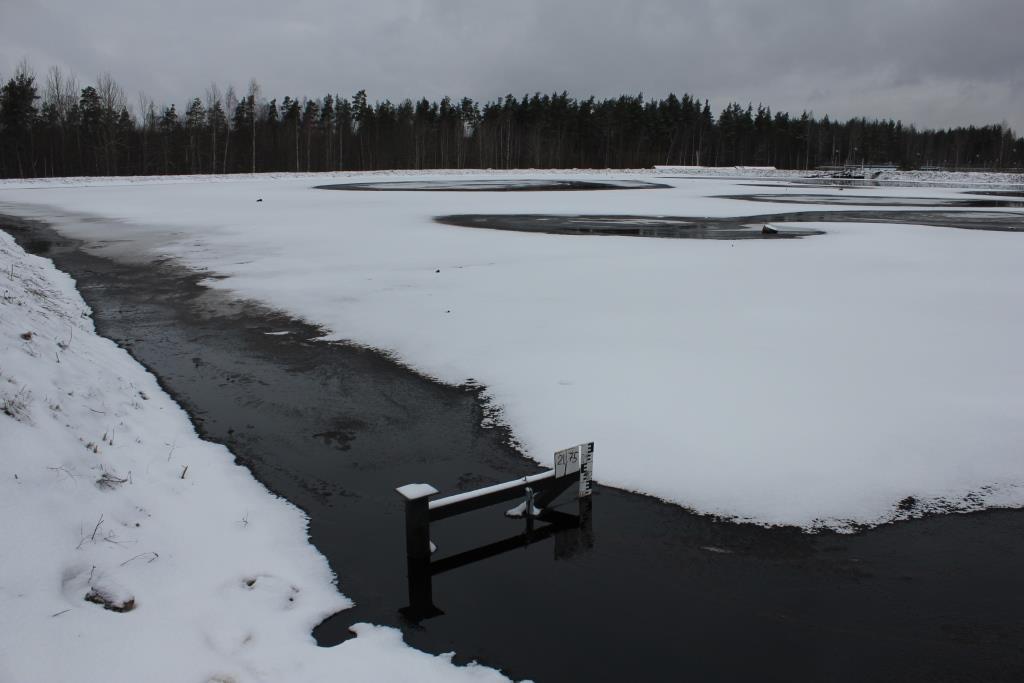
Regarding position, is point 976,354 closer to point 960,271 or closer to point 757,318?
point 757,318

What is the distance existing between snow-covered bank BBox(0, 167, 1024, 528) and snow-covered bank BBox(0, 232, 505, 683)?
2886mm

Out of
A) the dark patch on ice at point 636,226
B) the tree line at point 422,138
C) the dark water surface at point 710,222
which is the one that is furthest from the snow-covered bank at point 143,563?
the tree line at point 422,138

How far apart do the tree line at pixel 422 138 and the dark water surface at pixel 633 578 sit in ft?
288

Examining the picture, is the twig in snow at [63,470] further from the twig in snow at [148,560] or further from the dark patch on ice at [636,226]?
the dark patch on ice at [636,226]

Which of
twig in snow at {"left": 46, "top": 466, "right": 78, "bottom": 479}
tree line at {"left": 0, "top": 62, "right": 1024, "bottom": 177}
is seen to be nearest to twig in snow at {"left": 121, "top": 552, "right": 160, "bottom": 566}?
twig in snow at {"left": 46, "top": 466, "right": 78, "bottom": 479}

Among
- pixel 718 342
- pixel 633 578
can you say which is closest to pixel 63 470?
→ pixel 633 578

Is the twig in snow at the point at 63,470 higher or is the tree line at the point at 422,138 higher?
the tree line at the point at 422,138

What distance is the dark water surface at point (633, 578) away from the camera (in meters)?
4.33

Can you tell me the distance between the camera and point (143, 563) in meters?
4.91

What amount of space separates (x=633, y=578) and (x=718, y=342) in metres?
6.27

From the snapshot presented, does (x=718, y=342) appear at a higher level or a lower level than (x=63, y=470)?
higher

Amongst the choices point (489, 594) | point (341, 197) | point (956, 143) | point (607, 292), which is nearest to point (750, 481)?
point (489, 594)

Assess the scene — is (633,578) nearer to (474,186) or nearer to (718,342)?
(718,342)

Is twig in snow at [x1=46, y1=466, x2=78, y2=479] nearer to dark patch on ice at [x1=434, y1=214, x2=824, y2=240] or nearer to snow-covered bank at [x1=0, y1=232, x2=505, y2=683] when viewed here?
snow-covered bank at [x1=0, y1=232, x2=505, y2=683]
